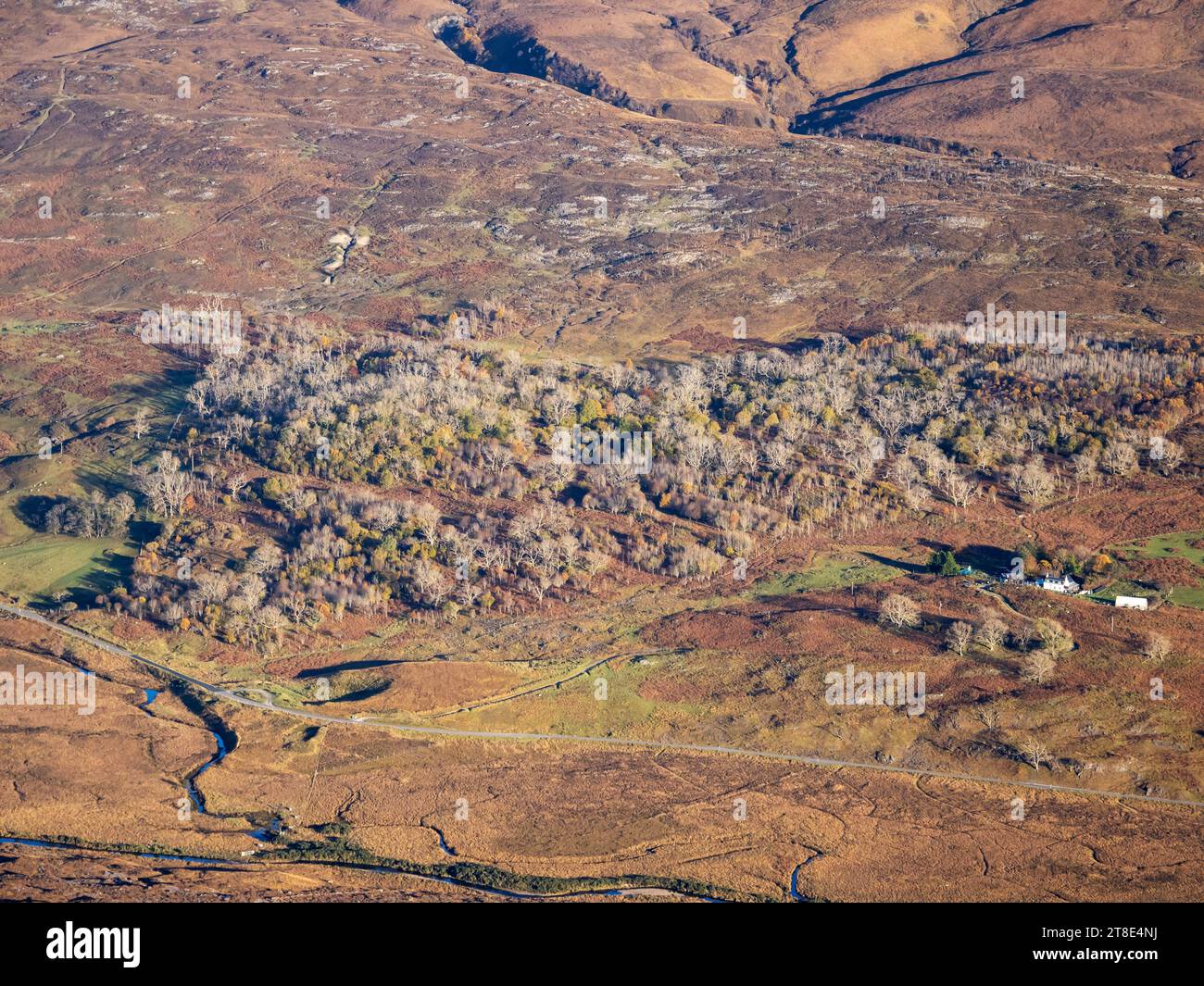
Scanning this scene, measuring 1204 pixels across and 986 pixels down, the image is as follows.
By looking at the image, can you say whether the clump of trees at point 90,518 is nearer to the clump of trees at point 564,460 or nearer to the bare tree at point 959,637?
the clump of trees at point 564,460

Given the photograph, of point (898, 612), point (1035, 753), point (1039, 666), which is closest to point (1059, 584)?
point (898, 612)

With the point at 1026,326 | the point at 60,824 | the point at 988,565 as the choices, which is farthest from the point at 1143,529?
the point at 60,824

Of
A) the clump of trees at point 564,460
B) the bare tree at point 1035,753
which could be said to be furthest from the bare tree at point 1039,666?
the bare tree at point 1035,753

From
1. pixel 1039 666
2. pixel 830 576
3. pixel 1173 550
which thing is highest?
pixel 1173 550

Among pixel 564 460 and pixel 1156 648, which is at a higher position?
pixel 564 460

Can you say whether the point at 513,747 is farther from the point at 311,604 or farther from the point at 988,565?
the point at 988,565

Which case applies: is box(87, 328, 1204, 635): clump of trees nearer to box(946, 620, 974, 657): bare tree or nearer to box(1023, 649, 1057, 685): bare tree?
box(946, 620, 974, 657): bare tree

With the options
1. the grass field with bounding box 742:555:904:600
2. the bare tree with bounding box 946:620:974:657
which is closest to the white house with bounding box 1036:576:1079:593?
the grass field with bounding box 742:555:904:600

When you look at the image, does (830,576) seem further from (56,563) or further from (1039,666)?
(56,563)

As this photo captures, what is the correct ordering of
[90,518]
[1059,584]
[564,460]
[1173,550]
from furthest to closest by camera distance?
[564,460], [90,518], [1173,550], [1059,584]
